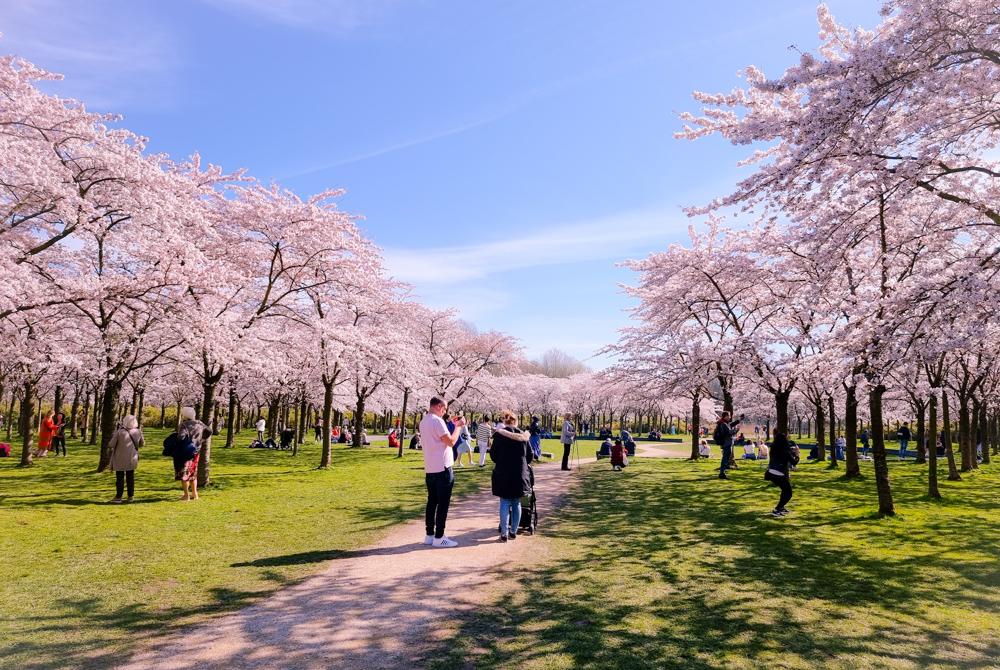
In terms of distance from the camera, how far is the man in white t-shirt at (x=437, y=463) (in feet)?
26.1

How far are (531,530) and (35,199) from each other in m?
11.7

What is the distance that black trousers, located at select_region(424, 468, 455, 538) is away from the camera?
318 inches

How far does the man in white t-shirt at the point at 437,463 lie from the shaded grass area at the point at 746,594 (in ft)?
5.56

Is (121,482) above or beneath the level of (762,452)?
above

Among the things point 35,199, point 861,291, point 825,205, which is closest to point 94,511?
point 35,199

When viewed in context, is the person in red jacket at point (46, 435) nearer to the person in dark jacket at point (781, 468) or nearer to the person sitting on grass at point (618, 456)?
the person sitting on grass at point (618, 456)

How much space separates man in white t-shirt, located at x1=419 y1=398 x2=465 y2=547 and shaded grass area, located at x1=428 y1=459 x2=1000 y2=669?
1.69 meters

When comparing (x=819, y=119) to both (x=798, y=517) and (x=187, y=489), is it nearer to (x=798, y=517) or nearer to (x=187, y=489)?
(x=798, y=517)

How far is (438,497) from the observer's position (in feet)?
26.9

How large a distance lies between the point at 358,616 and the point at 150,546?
4.61m

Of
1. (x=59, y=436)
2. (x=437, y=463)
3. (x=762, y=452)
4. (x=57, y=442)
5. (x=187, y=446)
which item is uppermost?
(x=437, y=463)

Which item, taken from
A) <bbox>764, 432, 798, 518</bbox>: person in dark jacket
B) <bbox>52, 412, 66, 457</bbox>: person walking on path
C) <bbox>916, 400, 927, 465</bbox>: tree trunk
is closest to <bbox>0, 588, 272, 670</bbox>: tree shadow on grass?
<bbox>764, 432, 798, 518</bbox>: person in dark jacket

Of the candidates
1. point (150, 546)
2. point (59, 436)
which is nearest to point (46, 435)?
point (59, 436)

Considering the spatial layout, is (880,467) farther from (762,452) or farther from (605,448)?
(762,452)
